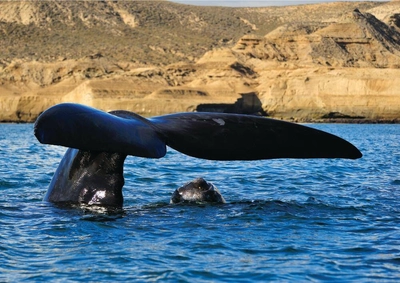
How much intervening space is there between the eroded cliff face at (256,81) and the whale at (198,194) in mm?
63300

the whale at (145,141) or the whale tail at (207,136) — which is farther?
the whale tail at (207,136)

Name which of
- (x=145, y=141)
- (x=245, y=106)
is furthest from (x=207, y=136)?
(x=245, y=106)

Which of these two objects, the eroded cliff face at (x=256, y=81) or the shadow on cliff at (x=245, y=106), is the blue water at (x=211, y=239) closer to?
the shadow on cliff at (x=245, y=106)

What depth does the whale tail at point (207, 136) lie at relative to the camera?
24.4 ft

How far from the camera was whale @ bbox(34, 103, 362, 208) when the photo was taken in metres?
7.33

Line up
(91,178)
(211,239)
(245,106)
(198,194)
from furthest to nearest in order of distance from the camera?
(245,106) < (198,194) < (91,178) < (211,239)

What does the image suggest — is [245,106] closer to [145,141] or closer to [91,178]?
[91,178]

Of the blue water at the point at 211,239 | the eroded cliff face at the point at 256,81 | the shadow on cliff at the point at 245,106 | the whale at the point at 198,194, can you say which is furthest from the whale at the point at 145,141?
the shadow on cliff at the point at 245,106

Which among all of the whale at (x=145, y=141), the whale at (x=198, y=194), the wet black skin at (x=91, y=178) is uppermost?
the whale at (x=145, y=141)

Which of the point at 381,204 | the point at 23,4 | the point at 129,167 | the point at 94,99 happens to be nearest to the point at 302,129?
the point at 381,204

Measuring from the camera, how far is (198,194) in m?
10.4

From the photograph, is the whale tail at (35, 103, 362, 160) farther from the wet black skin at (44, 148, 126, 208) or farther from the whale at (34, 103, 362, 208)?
the wet black skin at (44, 148, 126, 208)

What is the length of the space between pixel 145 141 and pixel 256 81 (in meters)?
77.4

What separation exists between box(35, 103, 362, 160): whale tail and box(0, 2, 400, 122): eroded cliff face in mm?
65397
